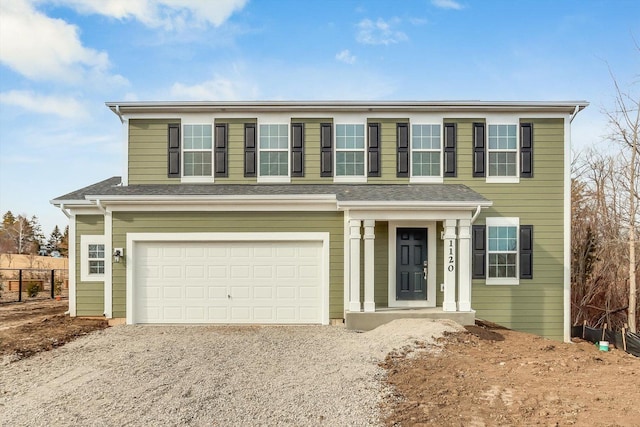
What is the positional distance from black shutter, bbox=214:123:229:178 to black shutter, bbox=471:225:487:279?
6735 millimetres

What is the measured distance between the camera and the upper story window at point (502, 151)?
34.4 ft

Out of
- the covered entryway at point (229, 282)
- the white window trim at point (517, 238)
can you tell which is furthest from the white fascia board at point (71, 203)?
the white window trim at point (517, 238)

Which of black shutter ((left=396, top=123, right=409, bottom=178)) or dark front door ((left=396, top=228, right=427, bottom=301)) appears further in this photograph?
black shutter ((left=396, top=123, right=409, bottom=178))

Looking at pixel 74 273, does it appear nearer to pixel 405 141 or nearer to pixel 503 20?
pixel 405 141

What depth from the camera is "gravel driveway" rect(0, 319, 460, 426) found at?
4.45 m

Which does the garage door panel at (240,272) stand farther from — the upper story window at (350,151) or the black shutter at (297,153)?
the upper story window at (350,151)

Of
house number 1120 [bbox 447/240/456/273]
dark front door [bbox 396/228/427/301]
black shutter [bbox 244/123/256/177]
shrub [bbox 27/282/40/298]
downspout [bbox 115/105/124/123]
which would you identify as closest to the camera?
house number 1120 [bbox 447/240/456/273]

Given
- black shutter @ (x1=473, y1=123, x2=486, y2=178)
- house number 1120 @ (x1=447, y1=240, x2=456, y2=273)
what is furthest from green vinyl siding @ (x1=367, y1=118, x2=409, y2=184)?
house number 1120 @ (x1=447, y1=240, x2=456, y2=273)

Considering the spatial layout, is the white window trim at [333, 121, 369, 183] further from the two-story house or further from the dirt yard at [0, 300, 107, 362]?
the dirt yard at [0, 300, 107, 362]

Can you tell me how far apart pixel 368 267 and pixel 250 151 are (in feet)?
14.6

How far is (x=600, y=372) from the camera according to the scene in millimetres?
5871

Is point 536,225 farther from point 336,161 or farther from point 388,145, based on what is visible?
point 336,161

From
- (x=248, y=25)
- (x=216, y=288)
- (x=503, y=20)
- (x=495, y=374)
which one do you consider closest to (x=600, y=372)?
(x=495, y=374)

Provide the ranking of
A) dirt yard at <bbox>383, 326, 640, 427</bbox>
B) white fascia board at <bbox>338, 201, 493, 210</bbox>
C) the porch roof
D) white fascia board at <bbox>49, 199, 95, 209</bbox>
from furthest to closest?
1. white fascia board at <bbox>49, 199, 95, 209</bbox>
2. the porch roof
3. white fascia board at <bbox>338, 201, 493, 210</bbox>
4. dirt yard at <bbox>383, 326, 640, 427</bbox>
